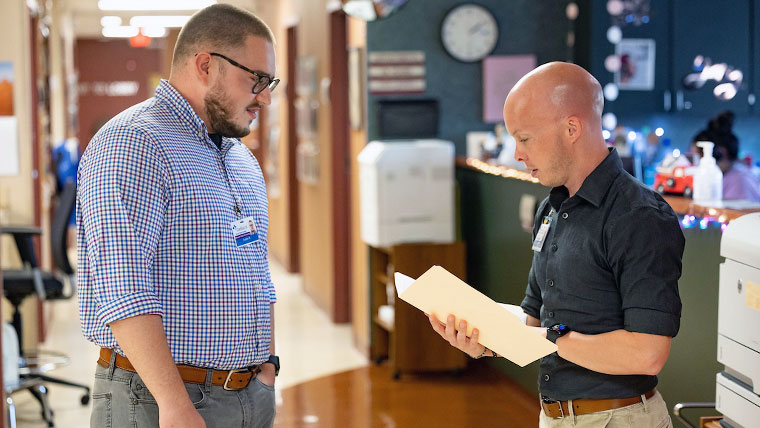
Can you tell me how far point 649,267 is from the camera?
187 cm

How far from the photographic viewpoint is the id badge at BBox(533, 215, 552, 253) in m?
2.17

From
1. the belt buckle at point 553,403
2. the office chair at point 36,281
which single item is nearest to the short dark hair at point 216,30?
the belt buckle at point 553,403

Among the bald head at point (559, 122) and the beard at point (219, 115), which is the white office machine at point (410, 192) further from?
the bald head at point (559, 122)

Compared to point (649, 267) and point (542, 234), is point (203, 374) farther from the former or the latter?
point (649, 267)

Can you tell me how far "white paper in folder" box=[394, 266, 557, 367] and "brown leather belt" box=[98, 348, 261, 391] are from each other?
1.36 feet

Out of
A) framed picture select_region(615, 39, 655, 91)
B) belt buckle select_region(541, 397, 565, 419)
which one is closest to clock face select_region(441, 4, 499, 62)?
framed picture select_region(615, 39, 655, 91)

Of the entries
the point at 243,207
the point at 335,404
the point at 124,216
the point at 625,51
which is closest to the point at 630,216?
the point at 243,207

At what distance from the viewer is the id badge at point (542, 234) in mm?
2170

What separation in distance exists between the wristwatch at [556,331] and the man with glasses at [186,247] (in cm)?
66

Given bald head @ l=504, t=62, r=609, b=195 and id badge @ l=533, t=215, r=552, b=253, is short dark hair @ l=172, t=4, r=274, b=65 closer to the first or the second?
bald head @ l=504, t=62, r=609, b=195

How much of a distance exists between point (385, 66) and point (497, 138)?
887 mm

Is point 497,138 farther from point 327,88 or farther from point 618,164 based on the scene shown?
point 618,164

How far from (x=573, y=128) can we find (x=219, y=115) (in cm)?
81

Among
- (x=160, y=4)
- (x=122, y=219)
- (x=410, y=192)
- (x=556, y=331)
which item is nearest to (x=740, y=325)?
(x=556, y=331)
